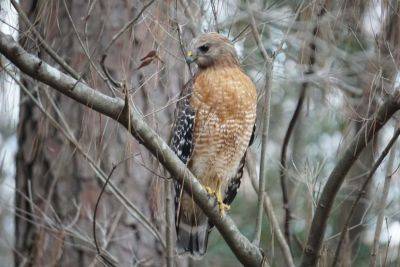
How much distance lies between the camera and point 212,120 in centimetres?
555

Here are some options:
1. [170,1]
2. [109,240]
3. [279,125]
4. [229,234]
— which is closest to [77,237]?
[109,240]

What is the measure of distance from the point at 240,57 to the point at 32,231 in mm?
2080

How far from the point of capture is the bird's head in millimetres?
5367

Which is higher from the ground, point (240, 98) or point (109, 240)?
point (240, 98)

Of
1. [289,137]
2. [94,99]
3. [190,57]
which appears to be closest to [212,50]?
[190,57]

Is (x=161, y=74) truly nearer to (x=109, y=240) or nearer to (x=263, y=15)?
(x=263, y=15)

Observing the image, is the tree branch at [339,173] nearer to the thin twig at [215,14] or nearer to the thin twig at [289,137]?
the thin twig at [289,137]

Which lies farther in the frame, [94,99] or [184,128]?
[184,128]

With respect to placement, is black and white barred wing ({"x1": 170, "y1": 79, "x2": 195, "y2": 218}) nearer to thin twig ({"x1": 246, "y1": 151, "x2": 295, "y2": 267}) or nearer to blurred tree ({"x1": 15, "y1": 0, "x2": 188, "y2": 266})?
blurred tree ({"x1": 15, "y1": 0, "x2": 188, "y2": 266})

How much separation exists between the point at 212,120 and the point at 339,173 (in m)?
1.73

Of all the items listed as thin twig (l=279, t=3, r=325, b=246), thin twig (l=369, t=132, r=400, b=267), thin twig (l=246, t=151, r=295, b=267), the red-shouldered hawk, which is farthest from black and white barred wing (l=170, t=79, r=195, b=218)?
thin twig (l=369, t=132, r=400, b=267)

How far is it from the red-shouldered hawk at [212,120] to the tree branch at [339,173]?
1.26 m

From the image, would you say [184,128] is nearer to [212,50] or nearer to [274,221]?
[212,50]

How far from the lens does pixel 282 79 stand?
19.4 feet
